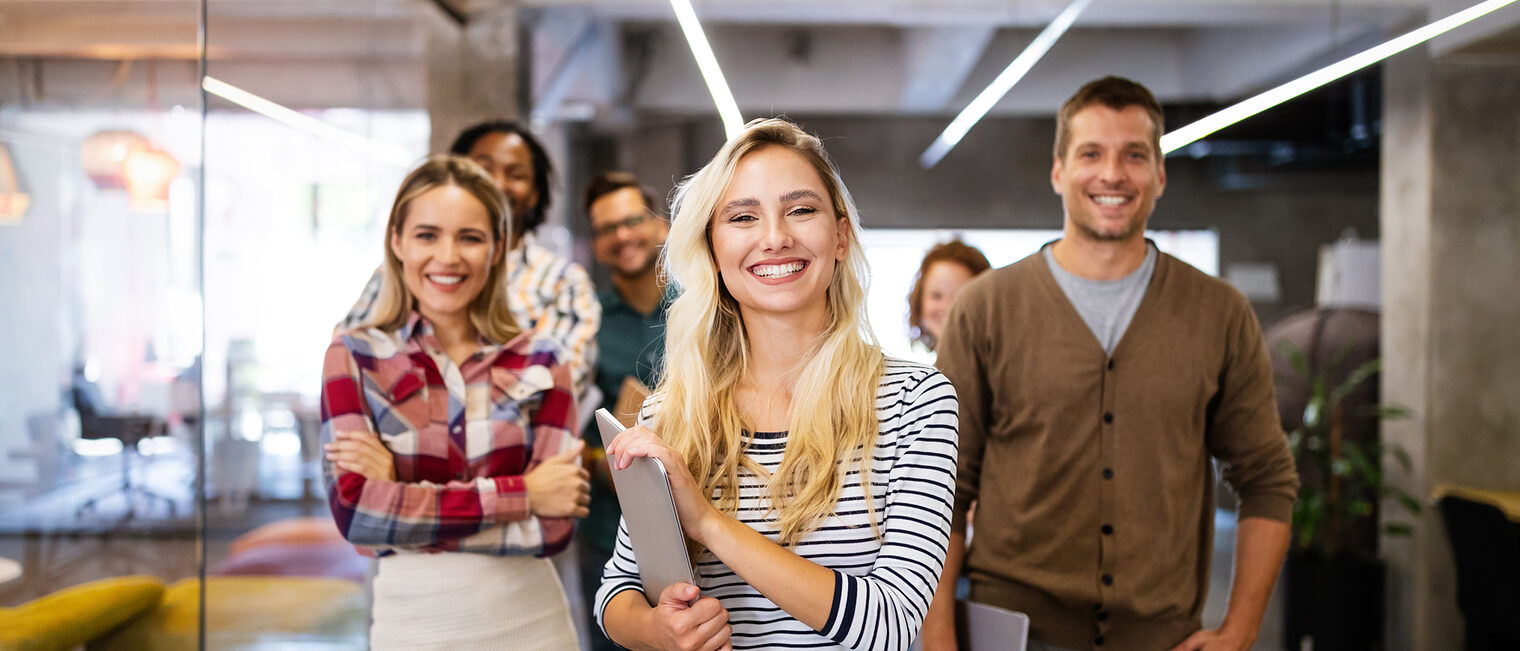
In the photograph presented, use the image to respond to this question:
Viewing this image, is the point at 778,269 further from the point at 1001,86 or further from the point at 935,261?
the point at 1001,86

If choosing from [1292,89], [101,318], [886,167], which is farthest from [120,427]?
[1292,89]

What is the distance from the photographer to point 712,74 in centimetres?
436

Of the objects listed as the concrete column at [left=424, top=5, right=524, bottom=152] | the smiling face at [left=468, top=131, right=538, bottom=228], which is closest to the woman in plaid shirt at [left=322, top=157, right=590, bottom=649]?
the smiling face at [left=468, top=131, right=538, bottom=228]

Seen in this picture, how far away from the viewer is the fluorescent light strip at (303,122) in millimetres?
2875

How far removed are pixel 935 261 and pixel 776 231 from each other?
6.39 ft

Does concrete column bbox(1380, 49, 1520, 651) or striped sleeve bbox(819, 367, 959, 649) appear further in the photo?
concrete column bbox(1380, 49, 1520, 651)

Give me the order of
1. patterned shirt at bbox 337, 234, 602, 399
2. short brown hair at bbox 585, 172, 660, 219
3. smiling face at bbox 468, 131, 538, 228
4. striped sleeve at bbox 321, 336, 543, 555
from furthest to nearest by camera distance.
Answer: short brown hair at bbox 585, 172, 660, 219 → smiling face at bbox 468, 131, 538, 228 → patterned shirt at bbox 337, 234, 602, 399 → striped sleeve at bbox 321, 336, 543, 555

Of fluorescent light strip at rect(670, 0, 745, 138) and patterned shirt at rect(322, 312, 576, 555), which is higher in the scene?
fluorescent light strip at rect(670, 0, 745, 138)

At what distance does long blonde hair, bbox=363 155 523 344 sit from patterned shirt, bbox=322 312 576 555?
0.05 meters

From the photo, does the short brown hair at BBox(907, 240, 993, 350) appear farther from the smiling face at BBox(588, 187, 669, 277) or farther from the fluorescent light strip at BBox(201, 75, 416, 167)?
the fluorescent light strip at BBox(201, 75, 416, 167)

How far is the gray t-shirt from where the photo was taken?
204 centimetres

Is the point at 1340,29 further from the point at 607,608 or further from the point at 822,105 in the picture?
the point at 607,608

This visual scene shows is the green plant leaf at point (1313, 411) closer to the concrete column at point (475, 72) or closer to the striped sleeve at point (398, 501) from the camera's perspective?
the striped sleeve at point (398, 501)

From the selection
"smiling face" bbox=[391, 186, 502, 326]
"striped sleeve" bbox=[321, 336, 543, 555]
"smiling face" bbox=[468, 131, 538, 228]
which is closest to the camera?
"striped sleeve" bbox=[321, 336, 543, 555]
